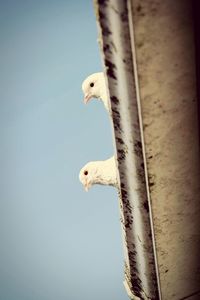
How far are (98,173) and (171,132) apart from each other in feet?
0.69

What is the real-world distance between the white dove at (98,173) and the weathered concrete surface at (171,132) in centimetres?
12

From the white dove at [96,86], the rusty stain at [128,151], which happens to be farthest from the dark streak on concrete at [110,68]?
the white dove at [96,86]

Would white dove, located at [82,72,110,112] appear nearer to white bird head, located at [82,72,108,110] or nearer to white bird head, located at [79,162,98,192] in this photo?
white bird head, located at [82,72,108,110]

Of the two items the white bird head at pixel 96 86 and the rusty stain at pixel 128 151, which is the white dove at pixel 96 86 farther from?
the rusty stain at pixel 128 151

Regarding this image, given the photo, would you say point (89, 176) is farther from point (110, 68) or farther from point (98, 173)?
point (110, 68)

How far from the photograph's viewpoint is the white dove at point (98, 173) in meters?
0.74

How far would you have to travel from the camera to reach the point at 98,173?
0.76 m

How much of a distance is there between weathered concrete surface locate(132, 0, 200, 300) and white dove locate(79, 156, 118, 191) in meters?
0.12

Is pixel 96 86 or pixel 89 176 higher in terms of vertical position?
pixel 96 86

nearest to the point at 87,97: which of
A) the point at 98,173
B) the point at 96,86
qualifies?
the point at 96,86

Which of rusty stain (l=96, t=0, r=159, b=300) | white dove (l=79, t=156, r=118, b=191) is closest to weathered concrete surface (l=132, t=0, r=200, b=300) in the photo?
rusty stain (l=96, t=0, r=159, b=300)

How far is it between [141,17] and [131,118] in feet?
0.54

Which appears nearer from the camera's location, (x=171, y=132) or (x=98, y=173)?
(x=171, y=132)

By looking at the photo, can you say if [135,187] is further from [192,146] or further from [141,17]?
[141,17]
